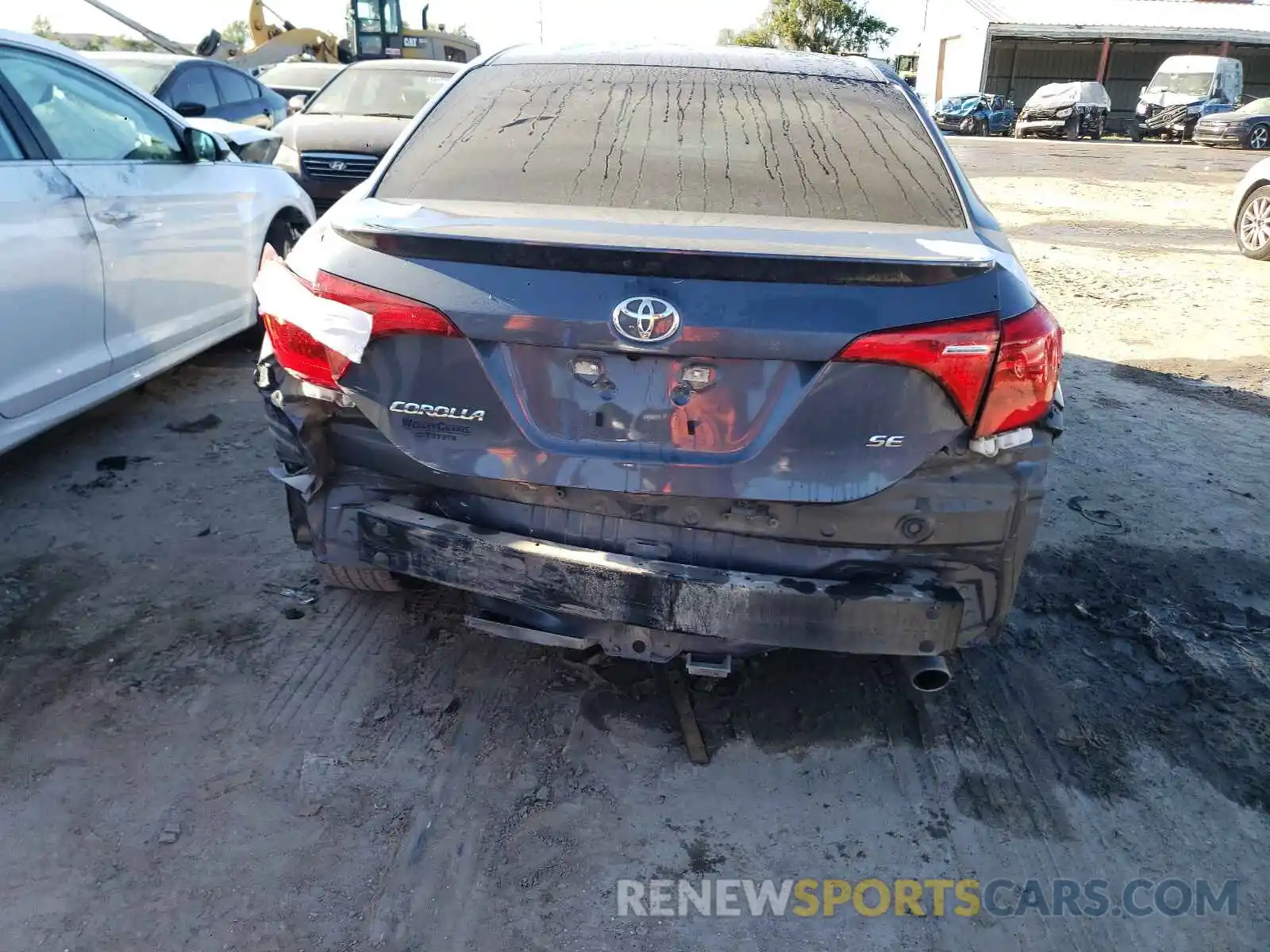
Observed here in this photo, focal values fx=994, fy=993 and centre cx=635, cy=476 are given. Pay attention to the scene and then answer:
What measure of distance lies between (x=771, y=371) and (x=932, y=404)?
38 cm

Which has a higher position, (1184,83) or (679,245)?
(1184,83)

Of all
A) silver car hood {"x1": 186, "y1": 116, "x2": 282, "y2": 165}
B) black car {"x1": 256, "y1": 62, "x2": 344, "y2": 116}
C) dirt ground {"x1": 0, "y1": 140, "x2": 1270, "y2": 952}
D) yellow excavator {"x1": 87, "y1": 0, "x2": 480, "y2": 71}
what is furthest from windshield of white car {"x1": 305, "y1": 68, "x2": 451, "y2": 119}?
yellow excavator {"x1": 87, "y1": 0, "x2": 480, "y2": 71}

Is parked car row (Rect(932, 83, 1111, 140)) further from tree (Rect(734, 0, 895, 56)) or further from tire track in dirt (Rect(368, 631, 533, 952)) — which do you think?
tire track in dirt (Rect(368, 631, 533, 952))

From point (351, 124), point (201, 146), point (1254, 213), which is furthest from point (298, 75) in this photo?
point (1254, 213)

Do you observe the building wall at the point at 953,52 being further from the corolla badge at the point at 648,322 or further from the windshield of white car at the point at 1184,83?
the corolla badge at the point at 648,322

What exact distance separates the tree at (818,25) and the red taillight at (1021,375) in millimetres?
46310

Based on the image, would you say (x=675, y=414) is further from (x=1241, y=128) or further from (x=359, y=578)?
(x=1241, y=128)

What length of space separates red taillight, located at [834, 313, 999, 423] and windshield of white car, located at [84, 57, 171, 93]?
349 inches

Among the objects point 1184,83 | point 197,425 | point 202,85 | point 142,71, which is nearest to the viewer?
point 197,425

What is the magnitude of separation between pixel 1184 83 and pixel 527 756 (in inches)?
1440

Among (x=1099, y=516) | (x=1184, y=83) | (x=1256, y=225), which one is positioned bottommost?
(x=1099, y=516)

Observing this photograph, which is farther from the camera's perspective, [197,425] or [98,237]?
[197,425]

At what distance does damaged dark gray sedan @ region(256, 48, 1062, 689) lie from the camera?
2270 millimetres

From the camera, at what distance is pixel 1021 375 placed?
2.31 m
